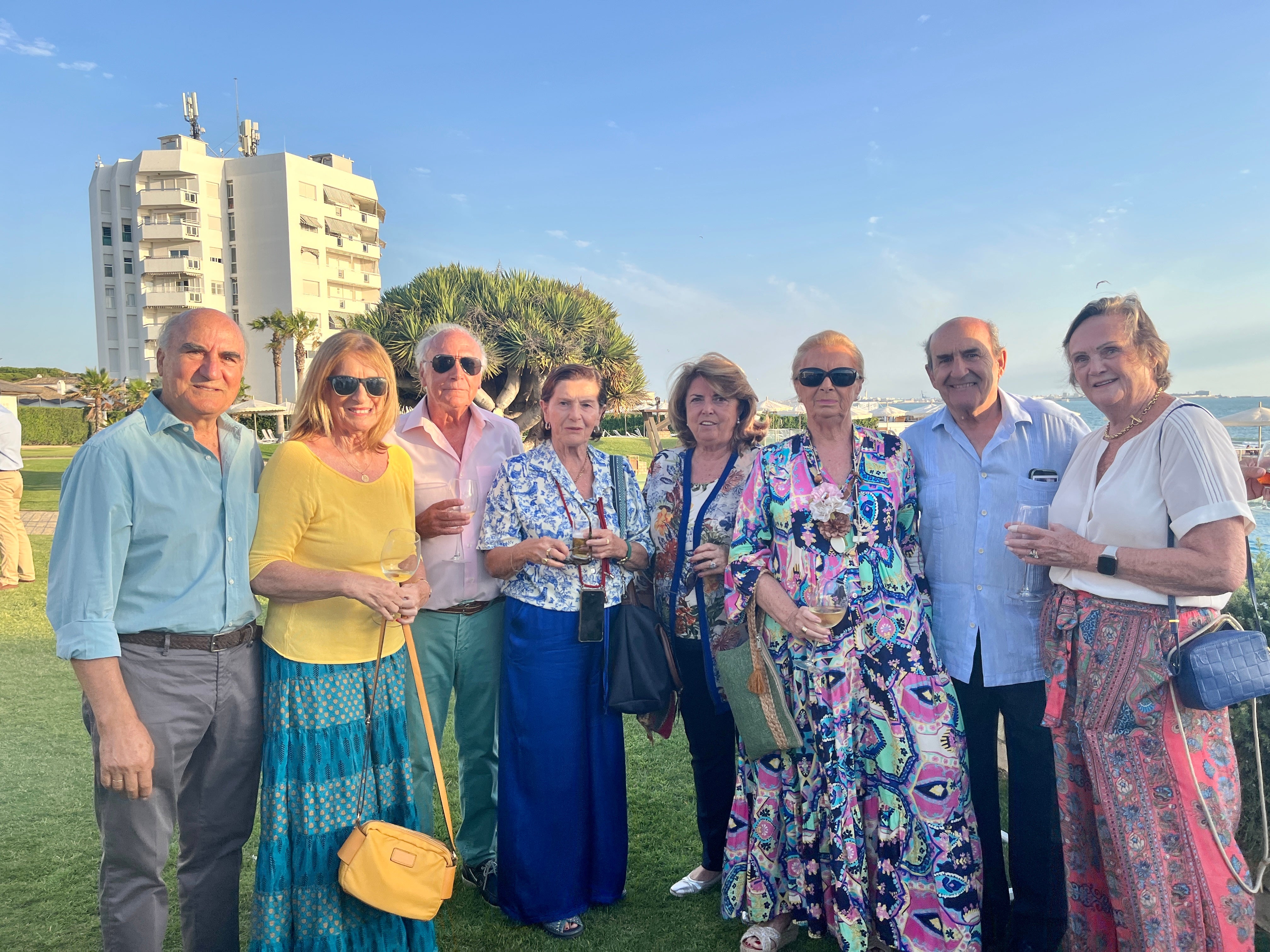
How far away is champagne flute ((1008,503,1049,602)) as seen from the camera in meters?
2.75

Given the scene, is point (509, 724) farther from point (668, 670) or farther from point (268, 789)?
point (268, 789)

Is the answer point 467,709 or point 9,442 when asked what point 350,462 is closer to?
point 467,709

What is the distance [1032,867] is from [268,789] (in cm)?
299

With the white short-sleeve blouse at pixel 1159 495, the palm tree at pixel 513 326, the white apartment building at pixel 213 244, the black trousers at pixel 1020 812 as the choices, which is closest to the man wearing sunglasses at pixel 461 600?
the black trousers at pixel 1020 812

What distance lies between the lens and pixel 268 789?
2.74m

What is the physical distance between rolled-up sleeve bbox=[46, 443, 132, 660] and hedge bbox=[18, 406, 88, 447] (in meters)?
53.1

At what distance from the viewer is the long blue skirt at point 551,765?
11.3ft

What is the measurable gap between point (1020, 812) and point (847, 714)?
34.1 inches

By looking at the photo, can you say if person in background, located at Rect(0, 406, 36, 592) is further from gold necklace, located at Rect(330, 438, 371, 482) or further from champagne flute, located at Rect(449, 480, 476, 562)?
gold necklace, located at Rect(330, 438, 371, 482)

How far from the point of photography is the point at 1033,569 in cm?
284

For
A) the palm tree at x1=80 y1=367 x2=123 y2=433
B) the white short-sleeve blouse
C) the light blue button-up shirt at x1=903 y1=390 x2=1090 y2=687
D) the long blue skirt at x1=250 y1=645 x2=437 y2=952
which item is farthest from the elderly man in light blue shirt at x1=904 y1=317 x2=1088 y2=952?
the palm tree at x1=80 y1=367 x2=123 y2=433

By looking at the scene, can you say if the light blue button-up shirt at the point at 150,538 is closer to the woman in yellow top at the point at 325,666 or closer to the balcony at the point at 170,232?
the woman in yellow top at the point at 325,666

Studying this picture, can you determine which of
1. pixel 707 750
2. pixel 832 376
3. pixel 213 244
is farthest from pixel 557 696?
pixel 213 244

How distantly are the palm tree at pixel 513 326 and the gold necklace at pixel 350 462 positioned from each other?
91.9ft
